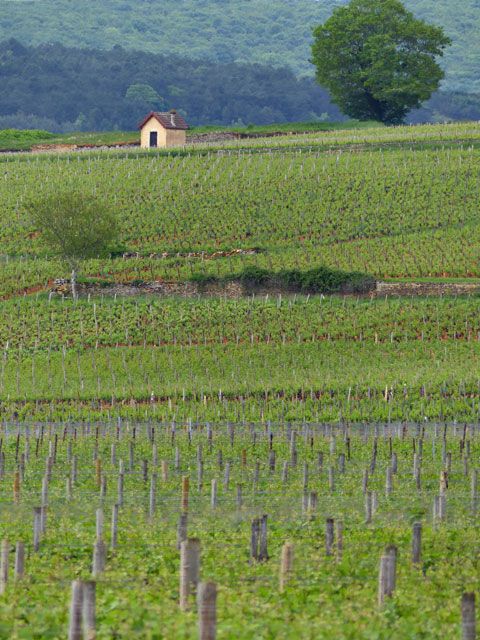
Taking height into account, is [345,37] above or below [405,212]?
above

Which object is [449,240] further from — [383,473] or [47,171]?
[383,473]

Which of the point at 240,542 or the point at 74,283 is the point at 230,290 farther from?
the point at 240,542

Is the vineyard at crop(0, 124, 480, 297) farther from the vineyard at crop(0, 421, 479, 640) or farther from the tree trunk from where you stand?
the vineyard at crop(0, 421, 479, 640)

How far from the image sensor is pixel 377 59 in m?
138

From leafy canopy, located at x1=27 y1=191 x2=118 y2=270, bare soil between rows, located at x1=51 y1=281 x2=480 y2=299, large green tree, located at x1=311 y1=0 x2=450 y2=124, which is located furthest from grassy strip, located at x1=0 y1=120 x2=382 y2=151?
bare soil between rows, located at x1=51 y1=281 x2=480 y2=299

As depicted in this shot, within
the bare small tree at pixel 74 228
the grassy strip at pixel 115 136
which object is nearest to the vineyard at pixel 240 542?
the bare small tree at pixel 74 228

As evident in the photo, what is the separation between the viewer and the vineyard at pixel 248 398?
22.2m

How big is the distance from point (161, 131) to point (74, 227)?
168 ft

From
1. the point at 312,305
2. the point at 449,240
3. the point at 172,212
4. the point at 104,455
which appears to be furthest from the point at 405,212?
the point at 104,455

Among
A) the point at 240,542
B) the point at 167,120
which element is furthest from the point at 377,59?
the point at 240,542

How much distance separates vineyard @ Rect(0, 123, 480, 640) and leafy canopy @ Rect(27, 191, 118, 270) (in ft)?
6.34

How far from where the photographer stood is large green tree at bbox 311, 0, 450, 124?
13750 centimetres

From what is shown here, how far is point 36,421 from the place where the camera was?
50719 mm

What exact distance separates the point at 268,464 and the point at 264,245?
144 ft
